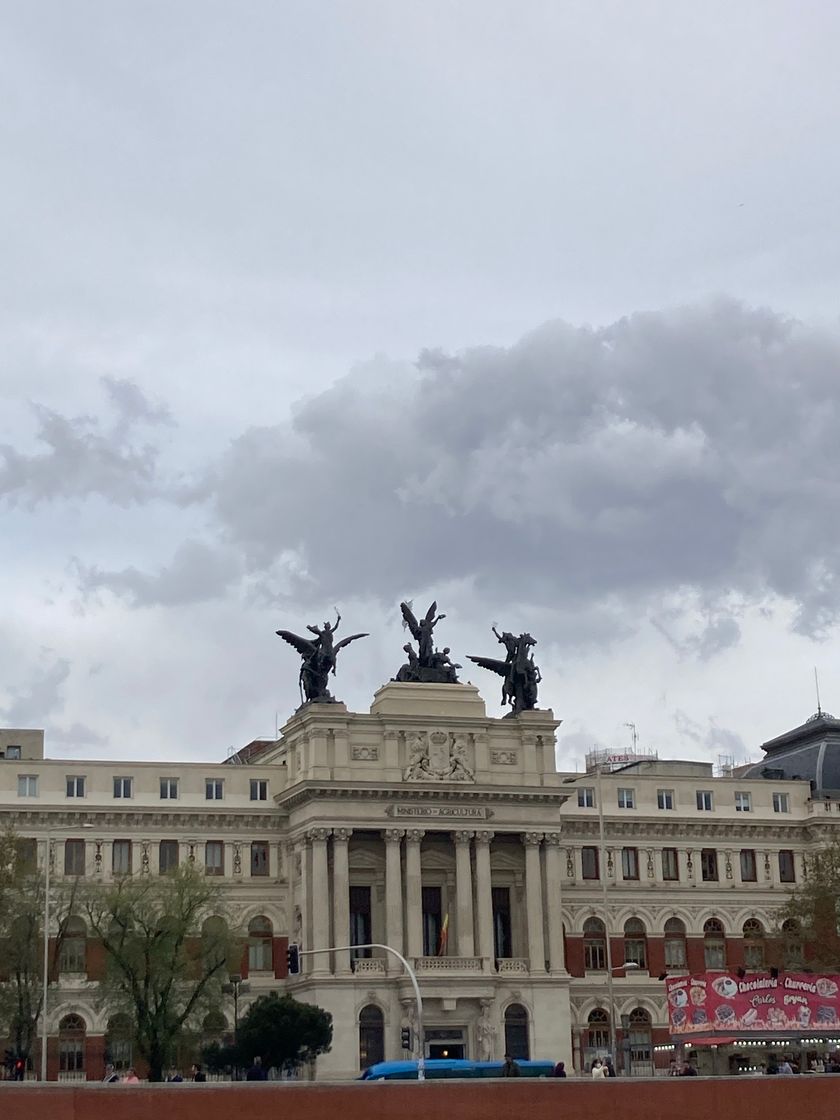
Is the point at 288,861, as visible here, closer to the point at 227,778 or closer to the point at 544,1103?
the point at 227,778

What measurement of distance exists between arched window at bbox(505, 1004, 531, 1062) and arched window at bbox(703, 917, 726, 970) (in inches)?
673

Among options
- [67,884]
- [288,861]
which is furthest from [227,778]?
[67,884]

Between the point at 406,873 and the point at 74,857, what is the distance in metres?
21.1

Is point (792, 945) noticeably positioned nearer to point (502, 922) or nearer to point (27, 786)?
point (502, 922)

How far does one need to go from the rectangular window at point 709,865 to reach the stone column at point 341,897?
28.1 m

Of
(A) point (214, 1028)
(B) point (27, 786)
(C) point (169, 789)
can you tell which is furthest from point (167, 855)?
(A) point (214, 1028)

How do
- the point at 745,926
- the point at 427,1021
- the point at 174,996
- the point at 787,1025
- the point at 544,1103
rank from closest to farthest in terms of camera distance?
the point at 544,1103
the point at 787,1025
the point at 174,996
the point at 427,1021
the point at 745,926

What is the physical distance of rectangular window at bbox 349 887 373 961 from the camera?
407ft

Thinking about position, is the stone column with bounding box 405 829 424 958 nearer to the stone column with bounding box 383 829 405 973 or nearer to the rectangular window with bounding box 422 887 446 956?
the stone column with bounding box 383 829 405 973

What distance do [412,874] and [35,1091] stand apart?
61674 millimetres

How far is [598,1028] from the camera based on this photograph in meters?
130

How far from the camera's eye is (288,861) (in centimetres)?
12681

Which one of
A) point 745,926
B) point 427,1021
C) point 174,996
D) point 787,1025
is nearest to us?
point 787,1025

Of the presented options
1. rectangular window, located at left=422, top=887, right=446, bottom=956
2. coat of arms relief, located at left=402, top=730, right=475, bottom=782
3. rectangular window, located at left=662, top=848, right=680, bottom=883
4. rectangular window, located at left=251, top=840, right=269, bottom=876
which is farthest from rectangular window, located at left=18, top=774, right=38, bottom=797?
rectangular window, located at left=662, top=848, right=680, bottom=883
